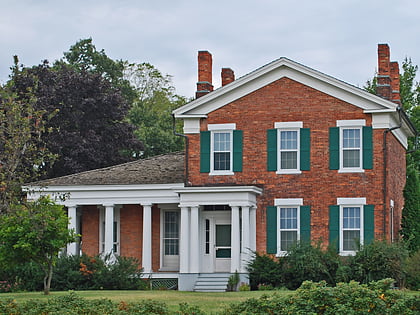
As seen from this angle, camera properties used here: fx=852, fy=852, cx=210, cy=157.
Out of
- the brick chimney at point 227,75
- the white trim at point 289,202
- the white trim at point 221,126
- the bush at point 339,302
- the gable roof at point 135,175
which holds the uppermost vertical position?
the brick chimney at point 227,75

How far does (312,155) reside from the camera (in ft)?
107

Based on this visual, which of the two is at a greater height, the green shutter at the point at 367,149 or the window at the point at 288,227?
the green shutter at the point at 367,149

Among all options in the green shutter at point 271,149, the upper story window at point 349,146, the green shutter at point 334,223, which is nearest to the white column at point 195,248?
the green shutter at point 271,149

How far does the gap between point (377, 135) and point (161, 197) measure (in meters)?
8.85

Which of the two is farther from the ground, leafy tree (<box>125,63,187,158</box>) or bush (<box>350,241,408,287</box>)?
leafy tree (<box>125,63,187,158</box>)

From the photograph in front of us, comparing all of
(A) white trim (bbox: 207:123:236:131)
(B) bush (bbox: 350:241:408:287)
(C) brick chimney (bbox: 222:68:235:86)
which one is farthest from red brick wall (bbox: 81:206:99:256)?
(B) bush (bbox: 350:241:408:287)

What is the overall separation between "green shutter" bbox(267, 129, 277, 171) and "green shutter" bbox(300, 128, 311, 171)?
3.34 ft

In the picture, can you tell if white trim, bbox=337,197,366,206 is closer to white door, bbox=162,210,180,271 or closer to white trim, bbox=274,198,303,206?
white trim, bbox=274,198,303,206

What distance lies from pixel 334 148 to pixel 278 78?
3.55 m

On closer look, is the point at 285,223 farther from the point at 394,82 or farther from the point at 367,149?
the point at 394,82

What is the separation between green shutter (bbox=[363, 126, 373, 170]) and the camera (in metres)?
32.0

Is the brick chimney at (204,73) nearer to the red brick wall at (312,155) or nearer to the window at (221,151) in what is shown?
the red brick wall at (312,155)

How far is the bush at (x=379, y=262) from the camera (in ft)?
96.9

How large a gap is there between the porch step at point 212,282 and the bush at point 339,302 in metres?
14.4
